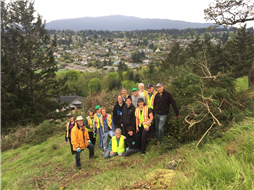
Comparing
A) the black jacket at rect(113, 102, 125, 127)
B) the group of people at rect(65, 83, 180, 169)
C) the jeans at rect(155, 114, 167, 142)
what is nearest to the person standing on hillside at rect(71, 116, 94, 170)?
the group of people at rect(65, 83, 180, 169)

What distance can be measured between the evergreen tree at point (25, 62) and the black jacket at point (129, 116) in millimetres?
12336

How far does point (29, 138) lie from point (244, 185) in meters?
10.9

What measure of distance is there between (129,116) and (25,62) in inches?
581

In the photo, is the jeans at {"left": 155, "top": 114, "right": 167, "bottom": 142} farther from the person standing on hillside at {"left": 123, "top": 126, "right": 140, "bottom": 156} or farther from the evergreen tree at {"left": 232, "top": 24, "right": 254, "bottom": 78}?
the evergreen tree at {"left": 232, "top": 24, "right": 254, "bottom": 78}

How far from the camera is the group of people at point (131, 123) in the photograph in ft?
14.9

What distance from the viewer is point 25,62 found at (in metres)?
15.0

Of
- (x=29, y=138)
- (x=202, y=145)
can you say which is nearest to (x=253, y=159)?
(x=202, y=145)

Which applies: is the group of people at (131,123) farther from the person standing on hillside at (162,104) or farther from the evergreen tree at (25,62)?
the evergreen tree at (25,62)

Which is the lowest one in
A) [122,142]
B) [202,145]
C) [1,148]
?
[1,148]

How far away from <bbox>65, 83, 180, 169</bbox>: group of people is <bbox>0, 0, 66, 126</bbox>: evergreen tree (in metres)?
11.5

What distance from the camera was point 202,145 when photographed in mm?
3631

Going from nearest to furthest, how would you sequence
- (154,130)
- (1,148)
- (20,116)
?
(154,130)
(1,148)
(20,116)

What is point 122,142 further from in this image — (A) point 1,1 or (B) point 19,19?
(A) point 1,1

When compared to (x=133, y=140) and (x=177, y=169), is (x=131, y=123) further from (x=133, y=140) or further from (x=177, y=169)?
(x=177, y=169)
